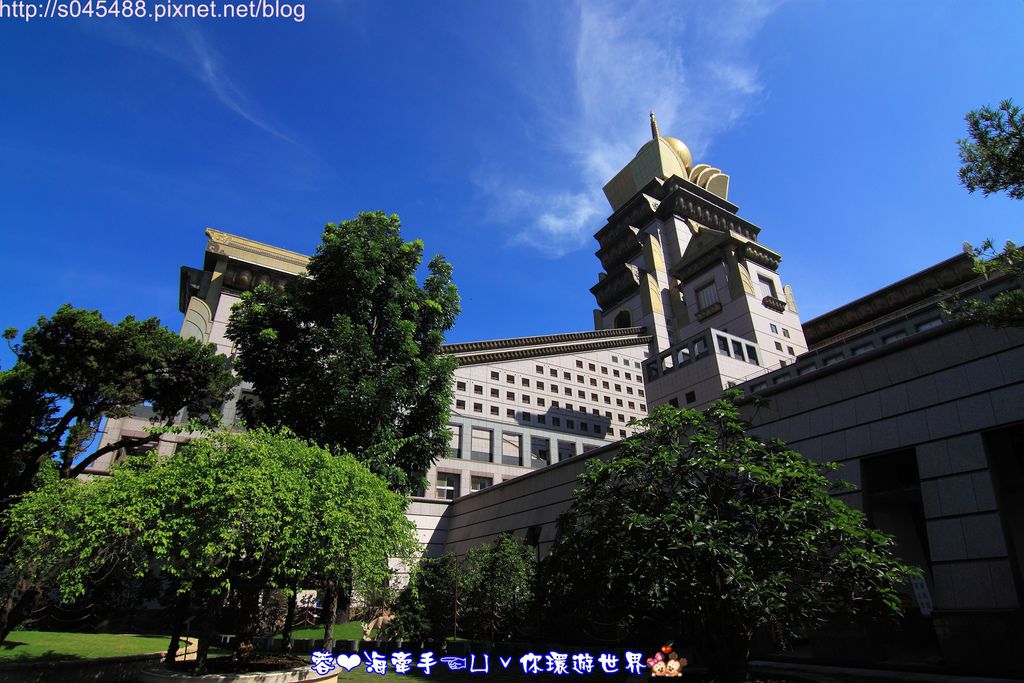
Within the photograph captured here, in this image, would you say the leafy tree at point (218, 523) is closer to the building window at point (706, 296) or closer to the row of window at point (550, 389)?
the row of window at point (550, 389)

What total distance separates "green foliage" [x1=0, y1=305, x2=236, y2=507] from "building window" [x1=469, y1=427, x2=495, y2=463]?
2381cm

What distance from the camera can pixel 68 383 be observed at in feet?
67.1

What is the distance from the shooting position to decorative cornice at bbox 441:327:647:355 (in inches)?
1781

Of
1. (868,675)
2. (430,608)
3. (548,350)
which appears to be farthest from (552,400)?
(868,675)

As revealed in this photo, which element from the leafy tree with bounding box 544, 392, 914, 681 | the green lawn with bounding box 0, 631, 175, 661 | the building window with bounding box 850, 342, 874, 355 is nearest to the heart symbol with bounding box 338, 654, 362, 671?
the green lawn with bounding box 0, 631, 175, 661

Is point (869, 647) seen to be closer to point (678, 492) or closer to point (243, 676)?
point (678, 492)

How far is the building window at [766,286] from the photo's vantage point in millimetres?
46500

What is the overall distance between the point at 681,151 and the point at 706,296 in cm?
3457

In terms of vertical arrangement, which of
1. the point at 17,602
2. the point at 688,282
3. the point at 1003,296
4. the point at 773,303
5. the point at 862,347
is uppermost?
the point at 688,282

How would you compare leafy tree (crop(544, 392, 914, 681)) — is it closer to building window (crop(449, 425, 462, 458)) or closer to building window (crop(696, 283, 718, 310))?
building window (crop(449, 425, 462, 458))

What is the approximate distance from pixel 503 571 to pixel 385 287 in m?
11.8

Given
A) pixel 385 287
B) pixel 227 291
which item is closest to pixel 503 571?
pixel 385 287

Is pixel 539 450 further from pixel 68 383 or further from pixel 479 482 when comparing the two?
pixel 68 383

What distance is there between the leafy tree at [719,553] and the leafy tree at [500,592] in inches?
296
